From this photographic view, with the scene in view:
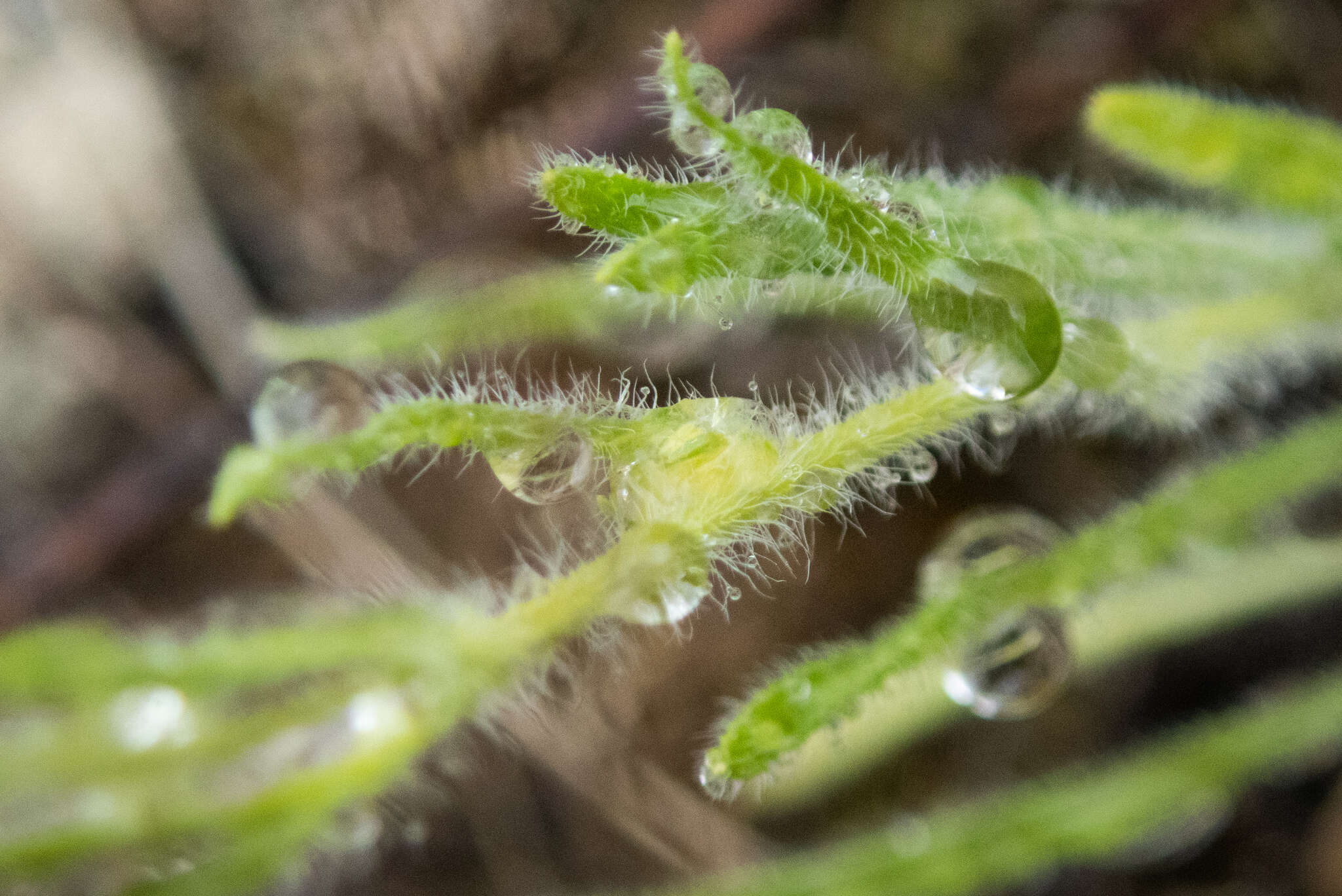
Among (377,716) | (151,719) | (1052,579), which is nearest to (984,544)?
(1052,579)

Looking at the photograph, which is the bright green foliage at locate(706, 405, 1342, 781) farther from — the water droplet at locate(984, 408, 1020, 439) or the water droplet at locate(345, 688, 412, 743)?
the water droplet at locate(345, 688, 412, 743)

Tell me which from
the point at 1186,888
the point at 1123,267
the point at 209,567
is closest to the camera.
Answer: the point at 1123,267

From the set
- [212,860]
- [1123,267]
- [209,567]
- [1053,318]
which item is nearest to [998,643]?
[1123,267]

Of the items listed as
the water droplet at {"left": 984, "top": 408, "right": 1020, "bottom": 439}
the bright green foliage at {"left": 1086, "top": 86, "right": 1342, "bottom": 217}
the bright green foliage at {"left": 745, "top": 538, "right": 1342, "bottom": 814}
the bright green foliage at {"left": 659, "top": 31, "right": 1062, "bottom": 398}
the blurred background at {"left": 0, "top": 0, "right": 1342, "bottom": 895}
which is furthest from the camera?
the blurred background at {"left": 0, "top": 0, "right": 1342, "bottom": 895}

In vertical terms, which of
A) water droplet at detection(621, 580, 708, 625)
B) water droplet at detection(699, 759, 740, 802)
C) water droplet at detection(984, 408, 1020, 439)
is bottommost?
water droplet at detection(699, 759, 740, 802)

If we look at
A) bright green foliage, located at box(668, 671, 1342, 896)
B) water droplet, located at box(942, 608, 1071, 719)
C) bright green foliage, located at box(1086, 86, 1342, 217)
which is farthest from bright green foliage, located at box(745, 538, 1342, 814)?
bright green foliage, located at box(1086, 86, 1342, 217)

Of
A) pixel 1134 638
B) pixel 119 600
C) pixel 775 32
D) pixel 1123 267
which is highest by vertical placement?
pixel 775 32

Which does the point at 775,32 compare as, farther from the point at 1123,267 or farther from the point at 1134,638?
the point at 1134,638
